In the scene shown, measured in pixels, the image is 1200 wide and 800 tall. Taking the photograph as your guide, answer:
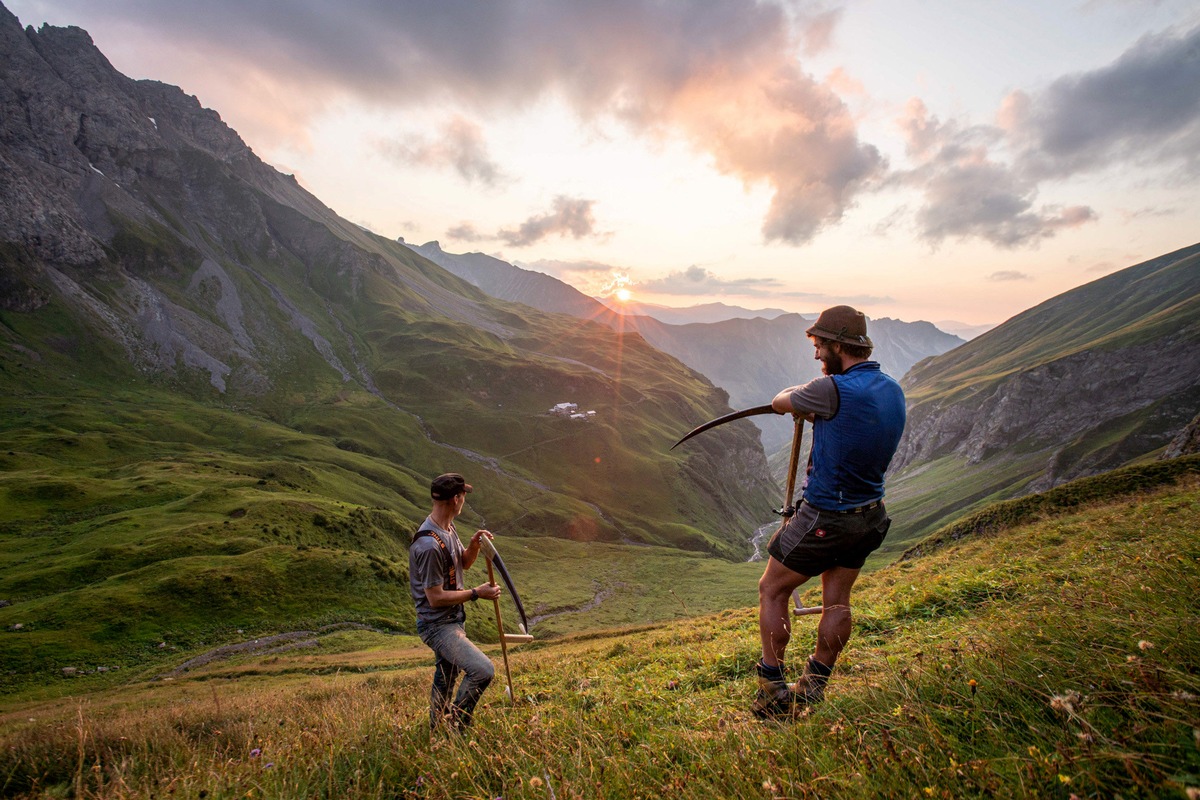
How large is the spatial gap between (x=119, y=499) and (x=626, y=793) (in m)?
88.0

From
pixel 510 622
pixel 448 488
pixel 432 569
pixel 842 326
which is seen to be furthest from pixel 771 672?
pixel 510 622

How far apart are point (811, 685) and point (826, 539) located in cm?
147

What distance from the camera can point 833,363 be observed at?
20.5 feet

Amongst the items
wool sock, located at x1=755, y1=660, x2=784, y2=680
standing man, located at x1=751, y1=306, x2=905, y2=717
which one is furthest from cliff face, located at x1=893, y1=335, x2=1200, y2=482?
wool sock, located at x1=755, y1=660, x2=784, y2=680

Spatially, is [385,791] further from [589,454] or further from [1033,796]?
[589,454]

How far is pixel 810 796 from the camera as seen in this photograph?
311 cm

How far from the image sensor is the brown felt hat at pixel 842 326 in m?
6.09

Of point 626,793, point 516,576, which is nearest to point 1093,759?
point 626,793

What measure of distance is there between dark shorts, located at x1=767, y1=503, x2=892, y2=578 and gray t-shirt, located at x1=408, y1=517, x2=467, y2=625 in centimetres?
463

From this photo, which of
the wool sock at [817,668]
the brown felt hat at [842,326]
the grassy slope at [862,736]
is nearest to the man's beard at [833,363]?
the brown felt hat at [842,326]

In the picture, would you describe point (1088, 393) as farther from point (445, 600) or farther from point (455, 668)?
point (445, 600)

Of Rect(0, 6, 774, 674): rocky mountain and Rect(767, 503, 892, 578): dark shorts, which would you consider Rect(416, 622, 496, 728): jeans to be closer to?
Rect(767, 503, 892, 578): dark shorts

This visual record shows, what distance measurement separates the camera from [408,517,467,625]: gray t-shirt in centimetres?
752

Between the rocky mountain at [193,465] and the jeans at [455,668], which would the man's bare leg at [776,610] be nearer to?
the jeans at [455,668]
